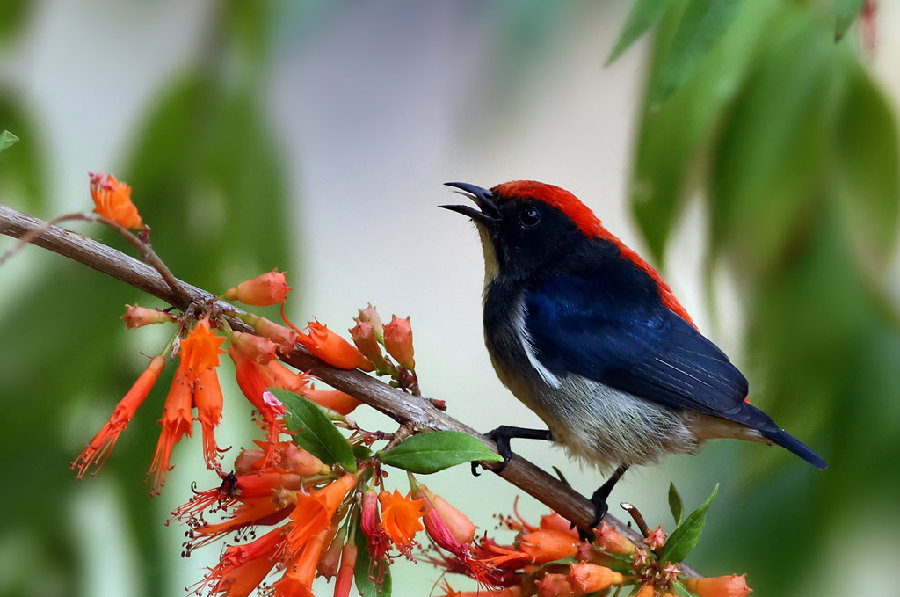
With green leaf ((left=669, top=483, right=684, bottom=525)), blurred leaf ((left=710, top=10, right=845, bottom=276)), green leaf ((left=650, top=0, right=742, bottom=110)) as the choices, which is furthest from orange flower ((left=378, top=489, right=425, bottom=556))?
blurred leaf ((left=710, top=10, right=845, bottom=276))

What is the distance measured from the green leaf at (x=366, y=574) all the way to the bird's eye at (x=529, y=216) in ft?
1.25

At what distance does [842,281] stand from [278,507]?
0.81 meters

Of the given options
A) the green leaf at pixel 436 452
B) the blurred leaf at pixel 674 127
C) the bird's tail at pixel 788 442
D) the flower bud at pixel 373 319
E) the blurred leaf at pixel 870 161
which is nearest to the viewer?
the green leaf at pixel 436 452

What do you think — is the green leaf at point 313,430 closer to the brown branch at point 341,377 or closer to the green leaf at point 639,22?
the brown branch at point 341,377

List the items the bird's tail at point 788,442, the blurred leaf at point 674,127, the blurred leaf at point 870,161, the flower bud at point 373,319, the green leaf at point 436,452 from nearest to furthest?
the green leaf at point 436,452
the flower bud at point 373,319
the bird's tail at point 788,442
the blurred leaf at point 674,127
the blurred leaf at point 870,161

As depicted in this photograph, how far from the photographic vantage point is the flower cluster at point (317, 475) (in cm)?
51

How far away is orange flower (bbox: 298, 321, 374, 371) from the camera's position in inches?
22.1

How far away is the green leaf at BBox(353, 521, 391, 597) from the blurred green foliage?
49 cm

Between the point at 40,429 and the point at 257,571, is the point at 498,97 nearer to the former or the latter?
the point at 40,429

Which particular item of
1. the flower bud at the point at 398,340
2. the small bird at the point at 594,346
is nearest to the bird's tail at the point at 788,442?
the small bird at the point at 594,346

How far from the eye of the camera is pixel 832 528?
1079mm

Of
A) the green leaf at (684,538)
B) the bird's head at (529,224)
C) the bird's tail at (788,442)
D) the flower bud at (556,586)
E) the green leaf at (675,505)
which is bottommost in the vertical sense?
the flower bud at (556,586)

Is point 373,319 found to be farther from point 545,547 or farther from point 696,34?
point 696,34

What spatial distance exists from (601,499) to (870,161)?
1.77ft
